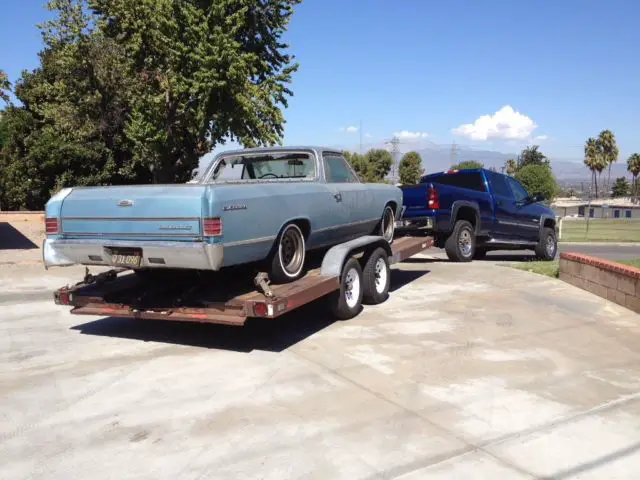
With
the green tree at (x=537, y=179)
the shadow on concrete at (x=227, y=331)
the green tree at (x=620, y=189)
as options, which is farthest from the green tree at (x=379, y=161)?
the green tree at (x=620, y=189)

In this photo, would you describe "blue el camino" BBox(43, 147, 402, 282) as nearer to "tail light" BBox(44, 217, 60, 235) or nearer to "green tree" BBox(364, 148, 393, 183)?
"tail light" BBox(44, 217, 60, 235)

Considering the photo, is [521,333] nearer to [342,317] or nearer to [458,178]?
[342,317]

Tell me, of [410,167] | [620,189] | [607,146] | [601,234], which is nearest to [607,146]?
[607,146]

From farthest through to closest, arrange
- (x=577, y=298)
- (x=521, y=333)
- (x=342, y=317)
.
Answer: (x=577, y=298)
(x=342, y=317)
(x=521, y=333)

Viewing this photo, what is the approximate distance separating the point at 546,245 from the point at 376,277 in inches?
310

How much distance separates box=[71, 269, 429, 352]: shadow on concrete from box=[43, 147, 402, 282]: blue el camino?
2.52 ft

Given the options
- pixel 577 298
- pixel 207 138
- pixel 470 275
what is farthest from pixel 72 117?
pixel 577 298

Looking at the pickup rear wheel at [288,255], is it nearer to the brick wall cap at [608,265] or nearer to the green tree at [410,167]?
the brick wall cap at [608,265]

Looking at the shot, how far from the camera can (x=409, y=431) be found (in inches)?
171

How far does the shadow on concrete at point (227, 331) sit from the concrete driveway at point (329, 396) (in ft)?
0.11

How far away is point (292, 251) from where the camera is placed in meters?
6.77

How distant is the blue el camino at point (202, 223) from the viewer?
5.47m

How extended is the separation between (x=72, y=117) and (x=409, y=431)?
22405mm

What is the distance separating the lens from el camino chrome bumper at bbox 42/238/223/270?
17.8ft
